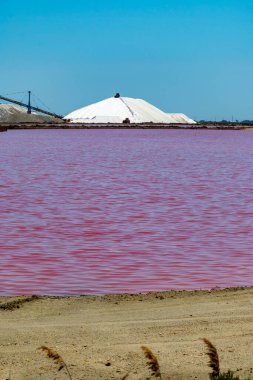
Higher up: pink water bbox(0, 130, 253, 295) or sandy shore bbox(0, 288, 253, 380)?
sandy shore bbox(0, 288, 253, 380)

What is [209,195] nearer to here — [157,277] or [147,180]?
[147,180]

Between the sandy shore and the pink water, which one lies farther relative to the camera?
the pink water

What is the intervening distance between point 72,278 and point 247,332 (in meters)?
6.01

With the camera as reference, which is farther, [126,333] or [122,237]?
[122,237]

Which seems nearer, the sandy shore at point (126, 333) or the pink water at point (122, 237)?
the sandy shore at point (126, 333)

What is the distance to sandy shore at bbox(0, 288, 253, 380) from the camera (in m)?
9.26

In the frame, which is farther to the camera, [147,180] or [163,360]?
[147,180]

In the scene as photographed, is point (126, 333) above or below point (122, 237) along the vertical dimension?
above

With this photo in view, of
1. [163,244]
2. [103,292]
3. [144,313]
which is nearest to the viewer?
[144,313]

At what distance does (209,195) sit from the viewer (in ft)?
119

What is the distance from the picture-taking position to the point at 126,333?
419 inches

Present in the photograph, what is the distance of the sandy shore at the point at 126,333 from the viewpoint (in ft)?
30.4

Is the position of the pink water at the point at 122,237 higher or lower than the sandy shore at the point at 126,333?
lower

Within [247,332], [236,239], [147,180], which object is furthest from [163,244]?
[147,180]
